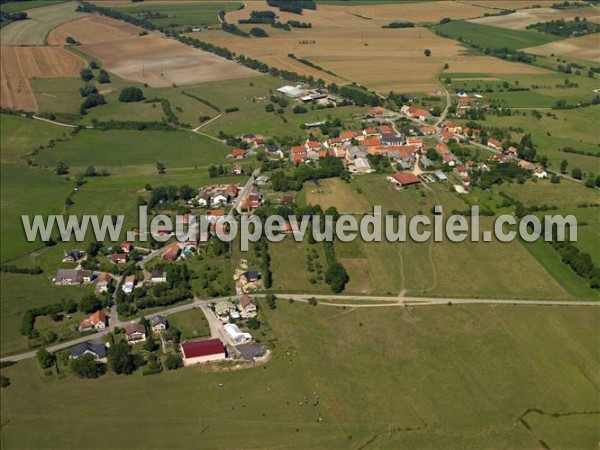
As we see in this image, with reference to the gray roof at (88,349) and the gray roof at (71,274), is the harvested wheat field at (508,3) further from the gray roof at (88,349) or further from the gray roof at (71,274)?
the gray roof at (88,349)

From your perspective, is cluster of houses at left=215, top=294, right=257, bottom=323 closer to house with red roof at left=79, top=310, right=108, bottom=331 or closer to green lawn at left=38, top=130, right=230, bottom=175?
house with red roof at left=79, top=310, right=108, bottom=331

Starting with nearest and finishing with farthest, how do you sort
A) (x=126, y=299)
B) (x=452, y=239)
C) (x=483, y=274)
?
(x=126, y=299), (x=483, y=274), (x=452, y=239)

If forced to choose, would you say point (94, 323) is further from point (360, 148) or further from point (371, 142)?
point (371, 142)

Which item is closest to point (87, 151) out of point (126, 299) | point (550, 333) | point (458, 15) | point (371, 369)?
point (126, 299)

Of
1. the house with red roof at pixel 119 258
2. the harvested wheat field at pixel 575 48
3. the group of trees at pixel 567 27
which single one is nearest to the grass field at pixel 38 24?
the house with red roof at pixel 119 258

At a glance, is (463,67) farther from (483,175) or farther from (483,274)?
(483,274)

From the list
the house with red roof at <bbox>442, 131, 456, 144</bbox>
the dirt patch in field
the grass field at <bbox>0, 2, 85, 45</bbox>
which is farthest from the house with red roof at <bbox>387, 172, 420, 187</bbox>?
the grass field at <bbox>0, 2, 85, 45</bbox>
